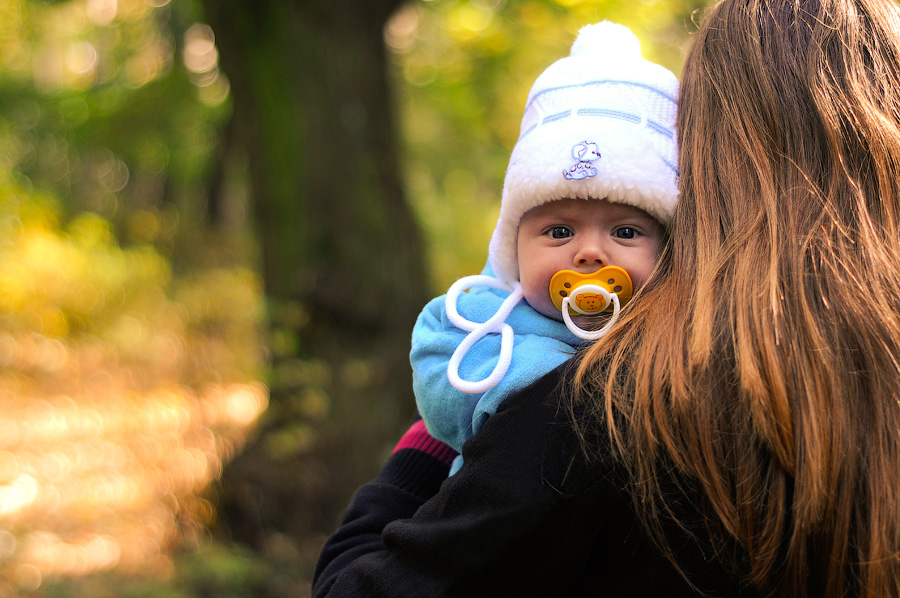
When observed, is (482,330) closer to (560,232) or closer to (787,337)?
(560,232)

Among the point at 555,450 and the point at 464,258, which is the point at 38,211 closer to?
the point at 464,258

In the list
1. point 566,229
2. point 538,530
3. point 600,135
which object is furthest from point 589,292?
point 538,530

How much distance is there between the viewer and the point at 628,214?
1.25 metres

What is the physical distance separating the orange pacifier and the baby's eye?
0.28 feet

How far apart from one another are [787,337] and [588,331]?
0.99ft

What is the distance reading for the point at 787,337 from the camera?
0.98 meters

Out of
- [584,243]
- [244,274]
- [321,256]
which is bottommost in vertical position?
[584,243]

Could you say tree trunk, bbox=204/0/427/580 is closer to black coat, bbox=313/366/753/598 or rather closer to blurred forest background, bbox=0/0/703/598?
blurred forest background, bbox=0/0/703/598

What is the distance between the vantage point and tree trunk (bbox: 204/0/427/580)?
4.33 m

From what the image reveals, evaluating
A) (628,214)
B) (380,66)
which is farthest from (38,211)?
(628,214)

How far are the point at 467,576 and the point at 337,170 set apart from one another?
371 centimetres

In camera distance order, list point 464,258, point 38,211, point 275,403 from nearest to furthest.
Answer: point 275,403 < point 464,258 < point 38,211

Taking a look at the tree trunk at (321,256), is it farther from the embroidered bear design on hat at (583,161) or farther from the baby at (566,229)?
the embroidered bear design on hat at (583,161)

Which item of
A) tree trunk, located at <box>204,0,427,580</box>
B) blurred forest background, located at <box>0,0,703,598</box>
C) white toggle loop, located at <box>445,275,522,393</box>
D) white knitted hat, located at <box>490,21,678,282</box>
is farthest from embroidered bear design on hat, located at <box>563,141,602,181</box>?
tree trunk, located at <box>204,0,427,580</box>
